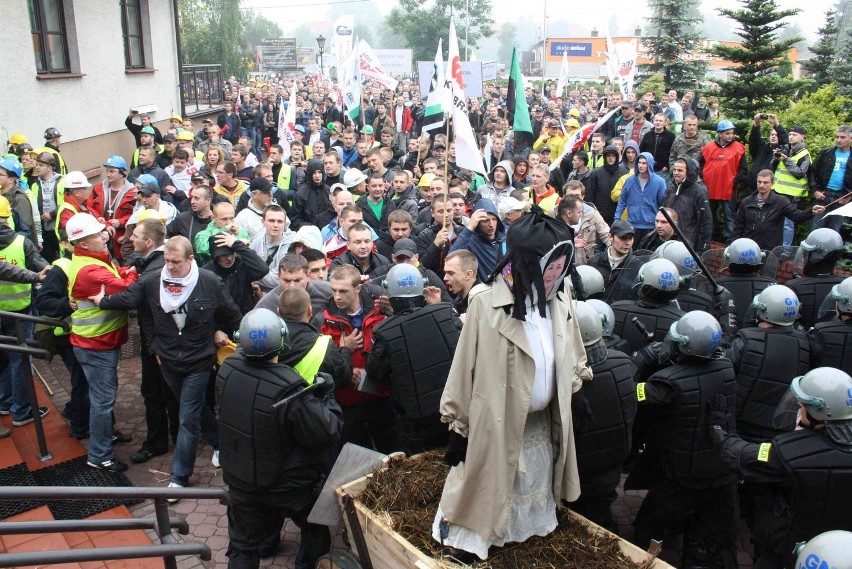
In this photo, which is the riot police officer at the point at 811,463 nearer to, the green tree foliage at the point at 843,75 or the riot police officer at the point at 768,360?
the riot police officer at the point at 768,360

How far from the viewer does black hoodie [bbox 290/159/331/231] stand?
10094mm

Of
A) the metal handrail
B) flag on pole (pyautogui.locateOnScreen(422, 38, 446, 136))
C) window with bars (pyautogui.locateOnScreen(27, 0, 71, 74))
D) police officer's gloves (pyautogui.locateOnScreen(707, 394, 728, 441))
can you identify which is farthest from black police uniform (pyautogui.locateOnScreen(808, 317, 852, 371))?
window with bars (pyautogui.locateOnScreen(27, 0, 71, 74))

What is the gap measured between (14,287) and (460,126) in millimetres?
5018

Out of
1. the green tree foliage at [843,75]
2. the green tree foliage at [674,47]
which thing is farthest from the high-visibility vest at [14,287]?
the green tree foliage at [674,47]

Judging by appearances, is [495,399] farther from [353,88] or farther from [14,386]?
[353,88]

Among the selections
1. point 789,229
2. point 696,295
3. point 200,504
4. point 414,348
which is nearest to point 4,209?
point 200,504

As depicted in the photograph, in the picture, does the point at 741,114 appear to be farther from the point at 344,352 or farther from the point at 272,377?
the point at 272,377

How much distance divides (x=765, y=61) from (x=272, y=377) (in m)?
15.4

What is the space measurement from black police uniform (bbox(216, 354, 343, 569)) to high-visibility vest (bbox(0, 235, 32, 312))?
3.61m

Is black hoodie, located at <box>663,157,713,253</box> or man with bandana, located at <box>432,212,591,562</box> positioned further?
black hoodie, located at <box>663,157,713,253</box>

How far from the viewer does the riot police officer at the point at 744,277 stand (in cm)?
611

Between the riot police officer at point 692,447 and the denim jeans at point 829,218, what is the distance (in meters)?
5.91

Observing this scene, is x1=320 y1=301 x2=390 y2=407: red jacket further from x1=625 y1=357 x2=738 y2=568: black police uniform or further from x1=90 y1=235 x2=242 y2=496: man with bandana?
x1=625 y1=357 x2=738 y2=568: black police uniform

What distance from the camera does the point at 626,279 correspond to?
688cm
